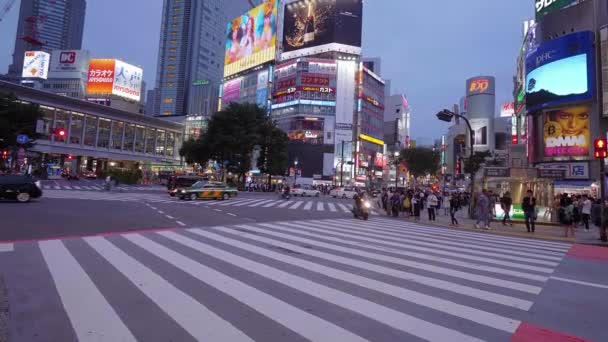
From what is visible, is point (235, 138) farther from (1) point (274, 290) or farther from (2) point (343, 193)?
(1) point (274, 290)

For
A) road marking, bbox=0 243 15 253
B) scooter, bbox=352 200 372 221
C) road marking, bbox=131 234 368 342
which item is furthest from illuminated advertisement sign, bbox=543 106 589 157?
road marking, bbox=0 243 15 253

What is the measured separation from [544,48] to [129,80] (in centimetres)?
8148

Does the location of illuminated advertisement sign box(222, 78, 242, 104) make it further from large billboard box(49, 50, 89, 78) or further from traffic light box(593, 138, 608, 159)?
traffic light box(593, 138, 608, 159)

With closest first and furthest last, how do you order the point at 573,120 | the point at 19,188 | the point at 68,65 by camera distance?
the point at 19,188, the point at 573,120, the point at 68,65

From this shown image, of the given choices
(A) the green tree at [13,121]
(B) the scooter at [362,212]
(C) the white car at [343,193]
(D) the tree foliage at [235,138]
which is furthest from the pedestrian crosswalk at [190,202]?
(D) the tree foliage at [235,138]

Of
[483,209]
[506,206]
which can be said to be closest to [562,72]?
[506,206]

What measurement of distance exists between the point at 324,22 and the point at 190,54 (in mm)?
111421

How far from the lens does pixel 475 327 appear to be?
446cm

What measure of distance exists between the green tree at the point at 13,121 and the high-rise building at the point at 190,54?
13216 cm

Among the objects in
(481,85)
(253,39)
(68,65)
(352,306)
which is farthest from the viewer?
(253,39)

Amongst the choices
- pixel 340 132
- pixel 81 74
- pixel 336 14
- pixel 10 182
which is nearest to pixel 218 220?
pixel 10 182

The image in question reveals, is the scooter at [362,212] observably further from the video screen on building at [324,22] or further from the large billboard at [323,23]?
the video screen on building at [324,22]

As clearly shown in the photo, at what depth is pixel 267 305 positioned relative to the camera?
196 inches

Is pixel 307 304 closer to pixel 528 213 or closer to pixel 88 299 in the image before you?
pixel 88 299
